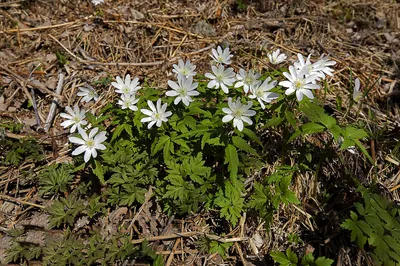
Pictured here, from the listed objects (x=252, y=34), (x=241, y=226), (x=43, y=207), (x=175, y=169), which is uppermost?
(x=252, y=34)

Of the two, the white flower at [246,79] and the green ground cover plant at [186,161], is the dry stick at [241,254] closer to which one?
the green ground cover plant at [186,161]

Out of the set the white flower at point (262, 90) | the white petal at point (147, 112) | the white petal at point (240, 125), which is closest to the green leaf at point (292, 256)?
the white petal at point (240, 125)

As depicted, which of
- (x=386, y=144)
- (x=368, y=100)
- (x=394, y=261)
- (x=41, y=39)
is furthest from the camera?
(x=41, y=39)

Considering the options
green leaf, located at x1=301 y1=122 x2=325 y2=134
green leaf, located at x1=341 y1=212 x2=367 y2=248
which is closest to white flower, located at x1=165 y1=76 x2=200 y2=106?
green leaf, located at x1=301 y1=122 x2=325 y2=134

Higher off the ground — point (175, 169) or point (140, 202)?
point (175, 169)

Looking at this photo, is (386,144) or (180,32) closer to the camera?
(386,144)

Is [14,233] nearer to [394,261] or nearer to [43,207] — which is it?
[43,207]

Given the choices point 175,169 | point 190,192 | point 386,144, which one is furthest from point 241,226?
point 386,144

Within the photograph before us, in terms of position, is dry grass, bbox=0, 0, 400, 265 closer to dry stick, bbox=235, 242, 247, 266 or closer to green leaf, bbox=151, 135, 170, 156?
dry stick, bbox=235, 242, 247, 266
